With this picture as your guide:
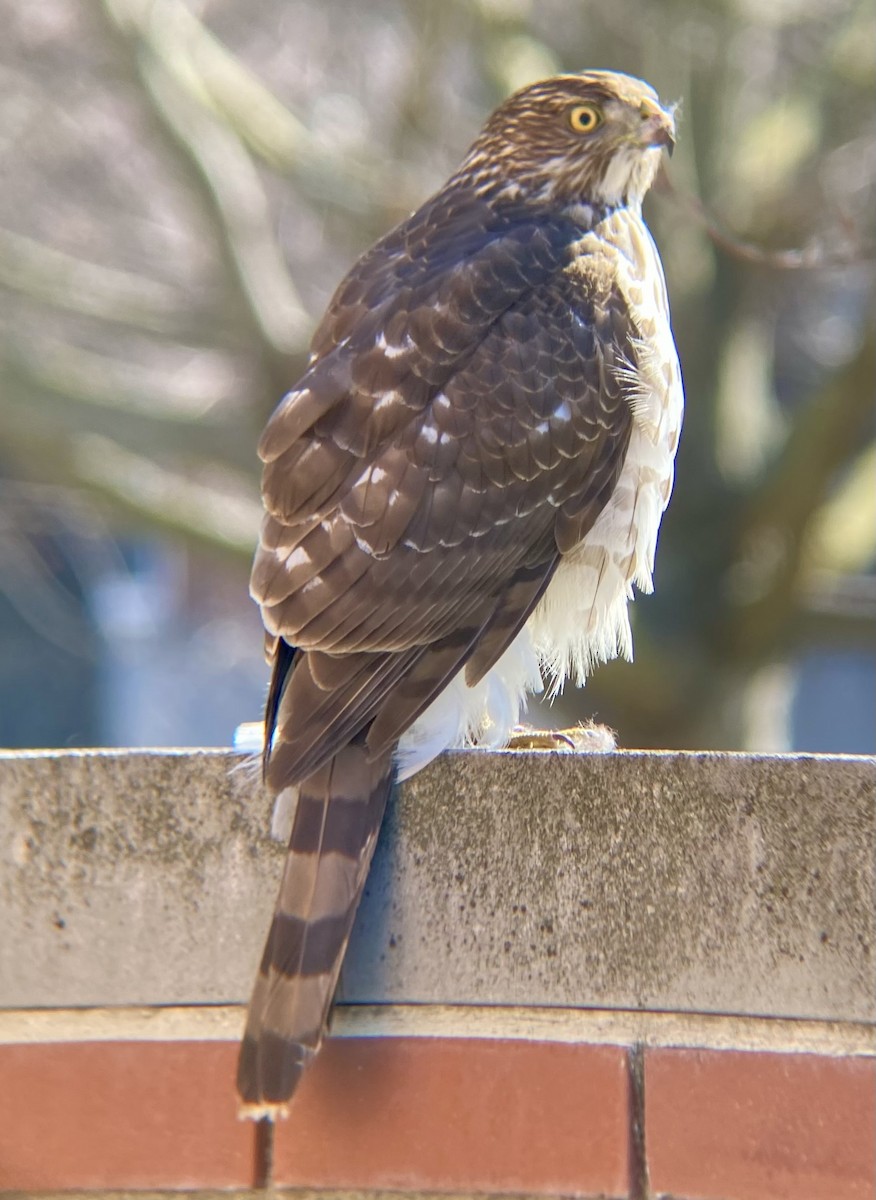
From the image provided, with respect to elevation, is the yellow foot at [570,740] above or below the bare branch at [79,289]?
below

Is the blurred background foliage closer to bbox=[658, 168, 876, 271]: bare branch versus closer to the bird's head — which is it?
bbox=[658, 168, 876, 271]: bare branch

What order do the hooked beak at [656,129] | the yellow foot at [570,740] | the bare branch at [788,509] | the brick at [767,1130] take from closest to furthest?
the brick at [767,1130]
the yellow foot at [570,740]
the hooked beak at [656,129]
the bare branch at [788,509]

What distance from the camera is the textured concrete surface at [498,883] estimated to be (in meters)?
1.66

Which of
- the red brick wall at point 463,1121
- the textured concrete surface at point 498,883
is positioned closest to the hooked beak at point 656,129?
the textured concrete surface at point 498,883

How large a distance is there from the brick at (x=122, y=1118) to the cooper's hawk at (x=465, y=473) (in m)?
0.26

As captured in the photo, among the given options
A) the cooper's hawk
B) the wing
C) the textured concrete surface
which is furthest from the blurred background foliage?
the textured concrete surface

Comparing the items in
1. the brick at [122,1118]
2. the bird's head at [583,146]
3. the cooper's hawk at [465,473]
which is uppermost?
the bird's head at [583,146]

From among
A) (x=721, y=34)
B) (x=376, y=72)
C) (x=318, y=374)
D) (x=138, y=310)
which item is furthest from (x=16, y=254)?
(x=318, y=374)

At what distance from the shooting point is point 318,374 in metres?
2.45

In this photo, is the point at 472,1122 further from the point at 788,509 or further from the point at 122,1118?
the point at 788,509

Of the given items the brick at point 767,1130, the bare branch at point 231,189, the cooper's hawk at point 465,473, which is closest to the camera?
the brick at point 767,1130

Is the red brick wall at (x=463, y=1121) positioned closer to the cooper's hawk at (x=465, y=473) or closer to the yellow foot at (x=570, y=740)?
the cooper's hawk at (x=465, y=473)

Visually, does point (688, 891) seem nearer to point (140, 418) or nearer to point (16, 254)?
point (140, 418)

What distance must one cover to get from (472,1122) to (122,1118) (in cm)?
36
